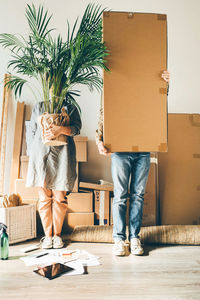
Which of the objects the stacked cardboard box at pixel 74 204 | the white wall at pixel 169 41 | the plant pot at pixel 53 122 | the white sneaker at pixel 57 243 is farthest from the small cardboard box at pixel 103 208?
the plant pot at pixel 53 122

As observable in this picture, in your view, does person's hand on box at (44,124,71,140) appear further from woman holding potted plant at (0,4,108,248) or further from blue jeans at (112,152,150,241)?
blue jeans at (112,152,150,241)

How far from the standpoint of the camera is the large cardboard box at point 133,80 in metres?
1.65

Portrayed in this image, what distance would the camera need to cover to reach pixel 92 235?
2.07 metres

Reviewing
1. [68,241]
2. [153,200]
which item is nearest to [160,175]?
[153,200]

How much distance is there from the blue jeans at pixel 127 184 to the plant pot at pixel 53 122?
39 cm

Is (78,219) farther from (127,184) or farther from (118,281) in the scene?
(118,281)

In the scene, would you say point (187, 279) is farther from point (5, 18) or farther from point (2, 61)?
→ point (5, 18)

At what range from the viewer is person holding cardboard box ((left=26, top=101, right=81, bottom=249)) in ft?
6.17

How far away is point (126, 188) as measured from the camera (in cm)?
179

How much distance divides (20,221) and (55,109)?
97 cm

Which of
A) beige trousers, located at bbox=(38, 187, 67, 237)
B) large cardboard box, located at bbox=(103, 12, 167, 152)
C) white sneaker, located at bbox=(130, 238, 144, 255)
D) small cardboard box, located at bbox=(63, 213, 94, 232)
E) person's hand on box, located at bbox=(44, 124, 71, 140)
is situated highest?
large cardboard box, located at bbox=(103, 12, 167, 152)

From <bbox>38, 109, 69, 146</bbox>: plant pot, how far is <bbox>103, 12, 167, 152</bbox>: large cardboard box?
34 centimetres

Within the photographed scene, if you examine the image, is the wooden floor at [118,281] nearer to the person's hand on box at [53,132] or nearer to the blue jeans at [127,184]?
the blue jeans at [127,184]

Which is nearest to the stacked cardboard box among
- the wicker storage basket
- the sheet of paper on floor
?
the wicker storage basket
